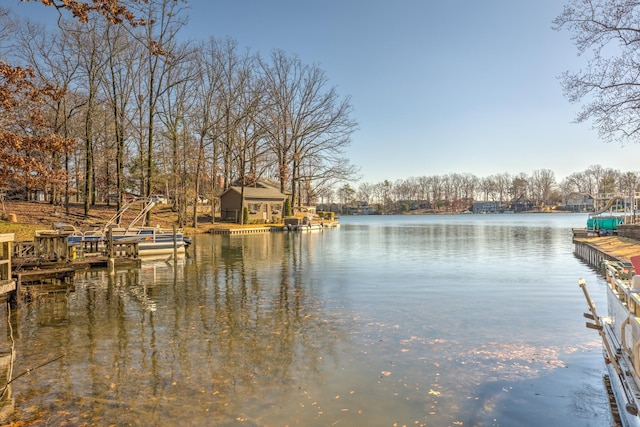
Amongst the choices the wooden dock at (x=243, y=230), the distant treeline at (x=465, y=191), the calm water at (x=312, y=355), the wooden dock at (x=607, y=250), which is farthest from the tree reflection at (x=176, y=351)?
the distant treeline at (x=465, y=191)

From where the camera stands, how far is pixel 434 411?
5.23 metres

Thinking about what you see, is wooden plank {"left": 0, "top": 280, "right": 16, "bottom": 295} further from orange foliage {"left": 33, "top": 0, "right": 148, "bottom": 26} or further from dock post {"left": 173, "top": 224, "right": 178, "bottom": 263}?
dock post {"left": 173, "top": 224, "right": 178, "bottom": 263}

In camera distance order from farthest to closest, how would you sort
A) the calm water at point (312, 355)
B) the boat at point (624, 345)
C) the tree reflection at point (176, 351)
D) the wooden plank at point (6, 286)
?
the wooden plank at point (6, 286), the tree reflection at point (176, 351), the calm water at point (312, 355), the boat at point (624, 345)

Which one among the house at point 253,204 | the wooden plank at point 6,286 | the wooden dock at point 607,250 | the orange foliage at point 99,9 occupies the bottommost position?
the wooden dock at point 607,250

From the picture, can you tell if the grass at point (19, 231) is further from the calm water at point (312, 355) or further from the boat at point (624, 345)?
the boat at point (624, 345)

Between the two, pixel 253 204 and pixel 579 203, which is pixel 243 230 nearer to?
pixel 253 204

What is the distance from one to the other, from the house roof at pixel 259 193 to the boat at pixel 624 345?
4444 centimetres

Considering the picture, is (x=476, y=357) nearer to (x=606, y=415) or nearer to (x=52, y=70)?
(x=606, y=415)

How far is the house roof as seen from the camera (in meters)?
49.5

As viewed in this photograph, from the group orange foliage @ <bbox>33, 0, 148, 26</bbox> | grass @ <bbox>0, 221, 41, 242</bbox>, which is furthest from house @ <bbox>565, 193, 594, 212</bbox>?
orange foliage @ <bbox>33, 0, 148, 26</bbox>

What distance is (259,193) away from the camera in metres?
51.5

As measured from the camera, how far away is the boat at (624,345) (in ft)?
15.1

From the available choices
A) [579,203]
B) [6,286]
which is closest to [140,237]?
[6,286]

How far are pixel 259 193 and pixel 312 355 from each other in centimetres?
4498
